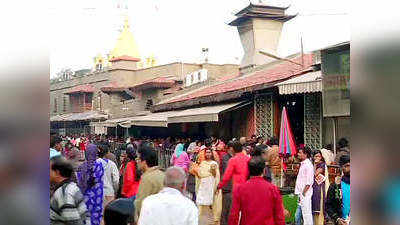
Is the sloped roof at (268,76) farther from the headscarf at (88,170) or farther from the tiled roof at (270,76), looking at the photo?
the headscarf at (88,170)

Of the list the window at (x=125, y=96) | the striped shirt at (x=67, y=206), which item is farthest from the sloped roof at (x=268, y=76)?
the window at (x=125, y=96)

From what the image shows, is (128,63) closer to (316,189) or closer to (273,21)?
(273,21)

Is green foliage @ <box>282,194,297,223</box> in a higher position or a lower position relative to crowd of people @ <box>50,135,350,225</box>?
lower

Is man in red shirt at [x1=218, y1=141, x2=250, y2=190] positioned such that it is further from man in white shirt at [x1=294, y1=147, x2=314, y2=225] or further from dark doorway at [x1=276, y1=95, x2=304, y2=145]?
dark doorway at [x1=276, y1=95, x2=304, y2=145]

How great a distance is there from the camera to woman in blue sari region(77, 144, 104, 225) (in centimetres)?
495

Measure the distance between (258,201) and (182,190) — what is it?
0.83 metres

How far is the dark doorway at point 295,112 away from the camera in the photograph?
10148 mm

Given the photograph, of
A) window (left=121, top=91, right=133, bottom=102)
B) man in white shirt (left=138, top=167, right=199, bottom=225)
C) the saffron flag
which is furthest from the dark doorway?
window (left=121, top=91, right=133, bottom=102)

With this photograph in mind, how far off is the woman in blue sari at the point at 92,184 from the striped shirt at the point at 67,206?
6.79 feet

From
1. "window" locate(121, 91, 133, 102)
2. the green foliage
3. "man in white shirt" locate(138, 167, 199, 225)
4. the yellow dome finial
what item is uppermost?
the yellow dome finial

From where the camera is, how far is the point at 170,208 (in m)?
2.97

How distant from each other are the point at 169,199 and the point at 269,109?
7.51 meters

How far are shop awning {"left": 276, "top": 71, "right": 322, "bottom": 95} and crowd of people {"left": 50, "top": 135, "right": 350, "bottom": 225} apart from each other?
3.98ft
